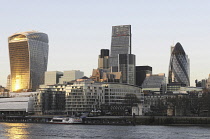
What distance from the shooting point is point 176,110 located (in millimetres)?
171625

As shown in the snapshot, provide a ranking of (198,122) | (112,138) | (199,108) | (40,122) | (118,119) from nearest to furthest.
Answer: (112,138) < (198,122) < (118,119) < (40,122) < (199,108)

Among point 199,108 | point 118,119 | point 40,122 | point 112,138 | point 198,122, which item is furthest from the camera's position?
point 199,108

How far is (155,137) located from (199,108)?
3876 inches

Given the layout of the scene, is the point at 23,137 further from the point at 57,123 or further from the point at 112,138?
the point at 57,123

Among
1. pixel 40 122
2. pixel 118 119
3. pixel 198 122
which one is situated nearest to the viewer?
pixel 198 122

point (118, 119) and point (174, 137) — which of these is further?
point (118, 119)

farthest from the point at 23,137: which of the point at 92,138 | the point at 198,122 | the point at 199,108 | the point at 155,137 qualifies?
the point at 199,108

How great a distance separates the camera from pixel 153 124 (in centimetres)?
14925

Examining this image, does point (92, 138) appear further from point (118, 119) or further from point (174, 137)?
point (118, 119)

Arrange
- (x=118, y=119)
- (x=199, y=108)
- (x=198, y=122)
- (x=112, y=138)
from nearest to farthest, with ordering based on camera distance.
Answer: (x=112, y=138), (x=198, y=122), (x=118, y=119), (x=199, y=108)

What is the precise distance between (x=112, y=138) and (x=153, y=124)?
49.7 meters

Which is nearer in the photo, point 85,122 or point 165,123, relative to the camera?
point 165,123

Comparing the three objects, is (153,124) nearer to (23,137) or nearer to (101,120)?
(101,120)

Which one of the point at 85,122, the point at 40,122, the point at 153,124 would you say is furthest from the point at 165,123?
the point at 40,122
